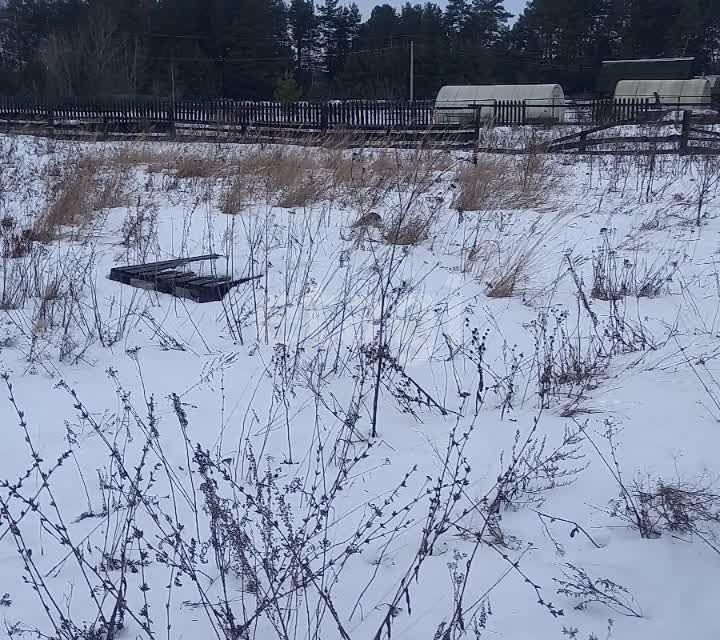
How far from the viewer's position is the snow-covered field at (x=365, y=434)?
7.68 ft

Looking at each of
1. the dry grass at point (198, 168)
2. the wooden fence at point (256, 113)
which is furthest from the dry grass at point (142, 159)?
the wooden fence at point (256, 113)

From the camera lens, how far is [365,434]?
140 inches

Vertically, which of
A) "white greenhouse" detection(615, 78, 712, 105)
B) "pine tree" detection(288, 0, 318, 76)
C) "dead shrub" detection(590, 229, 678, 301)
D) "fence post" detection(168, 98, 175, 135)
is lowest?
"dead shrub" detection(590, 229, 678, 301)

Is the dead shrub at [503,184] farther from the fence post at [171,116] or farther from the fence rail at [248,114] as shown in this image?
the fence post at [171,116]

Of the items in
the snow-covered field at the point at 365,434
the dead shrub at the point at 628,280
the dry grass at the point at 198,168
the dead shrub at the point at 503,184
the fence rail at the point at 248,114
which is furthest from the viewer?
the fence rail at the point at 248,114

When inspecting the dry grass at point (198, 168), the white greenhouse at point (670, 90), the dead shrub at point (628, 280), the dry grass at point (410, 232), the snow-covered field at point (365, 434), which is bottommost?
the snow-covered field at point (365, 434)

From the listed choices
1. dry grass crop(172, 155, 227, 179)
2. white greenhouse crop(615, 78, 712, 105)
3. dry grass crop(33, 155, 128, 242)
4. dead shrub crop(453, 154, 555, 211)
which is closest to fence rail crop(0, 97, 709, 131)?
dry grass crop(172, 155, 227, 179)

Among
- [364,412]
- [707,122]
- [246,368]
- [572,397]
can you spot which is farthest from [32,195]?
[707,122]

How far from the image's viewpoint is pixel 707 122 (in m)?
17.4

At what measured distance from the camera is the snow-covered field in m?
2.34

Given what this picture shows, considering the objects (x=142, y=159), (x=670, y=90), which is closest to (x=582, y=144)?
(x=142, y=159)

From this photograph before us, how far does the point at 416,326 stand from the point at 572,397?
115 centimetres

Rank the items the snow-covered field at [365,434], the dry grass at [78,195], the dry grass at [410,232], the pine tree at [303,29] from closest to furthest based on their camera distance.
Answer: the snow-covered field at [365,434] < the dry grass at [410,232] < the dry grass at [78,195] < the pine tree at [303,29]

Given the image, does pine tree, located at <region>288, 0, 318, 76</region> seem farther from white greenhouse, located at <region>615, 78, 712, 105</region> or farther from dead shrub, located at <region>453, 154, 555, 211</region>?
dead shrub, located at <region>453, 154, 555, 211</region>
